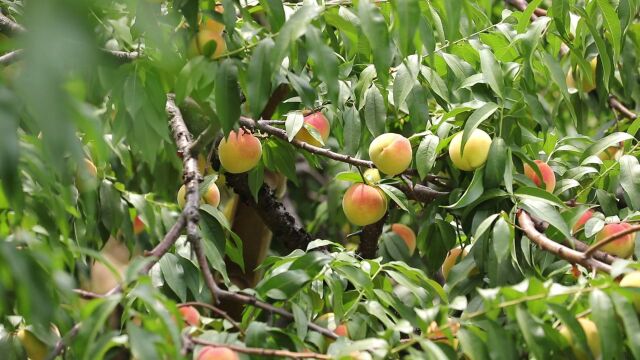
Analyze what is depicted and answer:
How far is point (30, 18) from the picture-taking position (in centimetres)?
47

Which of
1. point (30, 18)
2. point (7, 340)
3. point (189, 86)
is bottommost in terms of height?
point (7, 340)

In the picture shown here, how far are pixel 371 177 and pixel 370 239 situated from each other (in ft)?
0.47

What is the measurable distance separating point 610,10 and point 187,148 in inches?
23.9

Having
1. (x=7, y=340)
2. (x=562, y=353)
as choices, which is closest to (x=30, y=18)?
(x=562, y=353)

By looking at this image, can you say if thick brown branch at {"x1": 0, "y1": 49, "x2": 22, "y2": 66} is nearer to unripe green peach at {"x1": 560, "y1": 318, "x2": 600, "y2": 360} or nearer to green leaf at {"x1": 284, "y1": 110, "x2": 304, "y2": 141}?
green leaf at {"x1": 284, "y1": 110, "x2": 304, "y2": 141}

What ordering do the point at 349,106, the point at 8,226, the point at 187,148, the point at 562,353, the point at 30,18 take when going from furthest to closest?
1. the point at 349,106
2. the point at 187,148
3. the point at 8,226
4. the point at 562,353
5. the point at 30,18

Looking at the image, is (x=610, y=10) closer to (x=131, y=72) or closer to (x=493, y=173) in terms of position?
(x=493, y=173)

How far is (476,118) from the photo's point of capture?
116 cm

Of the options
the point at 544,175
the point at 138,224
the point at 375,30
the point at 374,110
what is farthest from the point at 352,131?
the point at 138,224

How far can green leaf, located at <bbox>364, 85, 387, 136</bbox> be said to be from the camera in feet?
4.29

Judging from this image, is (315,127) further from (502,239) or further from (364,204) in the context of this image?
(502,239)

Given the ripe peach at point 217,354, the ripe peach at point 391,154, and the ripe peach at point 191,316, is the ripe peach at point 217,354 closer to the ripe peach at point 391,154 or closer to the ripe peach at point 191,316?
the ripe peach at point 191,316

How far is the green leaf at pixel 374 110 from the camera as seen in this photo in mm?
1309

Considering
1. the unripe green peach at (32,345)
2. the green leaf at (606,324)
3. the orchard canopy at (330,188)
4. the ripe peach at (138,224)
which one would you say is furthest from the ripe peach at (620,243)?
the ripe peach at (138,224)
